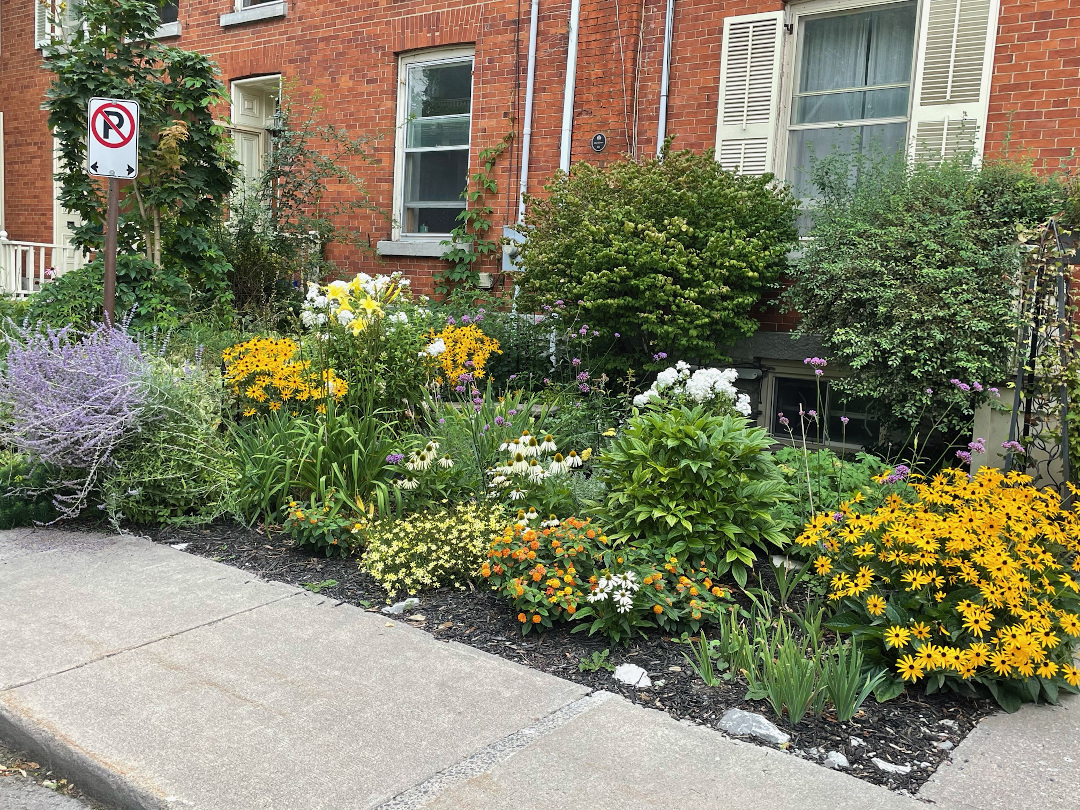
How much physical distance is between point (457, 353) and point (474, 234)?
10.9 ft

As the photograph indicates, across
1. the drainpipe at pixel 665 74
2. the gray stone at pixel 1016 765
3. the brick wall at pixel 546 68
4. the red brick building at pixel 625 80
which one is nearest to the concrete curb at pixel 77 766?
the gray stone at pixel 1016 765

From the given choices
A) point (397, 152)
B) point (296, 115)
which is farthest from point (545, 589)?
point (296, 115)

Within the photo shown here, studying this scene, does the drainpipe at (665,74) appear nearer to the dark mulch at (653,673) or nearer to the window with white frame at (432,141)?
the window with white frame at (432,141)

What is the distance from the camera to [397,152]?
33.8 feet

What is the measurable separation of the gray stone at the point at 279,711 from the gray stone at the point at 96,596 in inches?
4.9

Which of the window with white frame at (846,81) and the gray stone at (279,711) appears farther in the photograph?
the window with white frame at (846,81)

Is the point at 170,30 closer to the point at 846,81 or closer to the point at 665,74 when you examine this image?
the point at 665,74

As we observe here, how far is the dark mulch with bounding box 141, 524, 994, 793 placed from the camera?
9.69 feet

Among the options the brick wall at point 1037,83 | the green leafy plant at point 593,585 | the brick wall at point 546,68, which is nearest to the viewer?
the green leafy plant at point 593,585

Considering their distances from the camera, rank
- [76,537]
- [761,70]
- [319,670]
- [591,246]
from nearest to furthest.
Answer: [319,670] → [76,537] → [591,246] → [761,70]

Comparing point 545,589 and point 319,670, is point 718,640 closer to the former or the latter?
point 545,589

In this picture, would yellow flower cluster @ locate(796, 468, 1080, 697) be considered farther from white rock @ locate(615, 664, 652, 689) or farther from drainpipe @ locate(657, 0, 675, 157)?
drainpipe @ locate(657, 0, 675, 157)

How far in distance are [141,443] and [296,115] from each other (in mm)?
6878

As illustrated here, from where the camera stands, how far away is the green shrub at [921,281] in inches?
215
